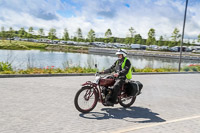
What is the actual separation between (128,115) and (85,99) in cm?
122

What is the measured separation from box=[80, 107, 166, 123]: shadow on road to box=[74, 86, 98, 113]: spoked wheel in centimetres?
18

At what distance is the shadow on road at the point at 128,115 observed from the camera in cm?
548

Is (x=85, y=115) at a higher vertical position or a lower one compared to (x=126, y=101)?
lower

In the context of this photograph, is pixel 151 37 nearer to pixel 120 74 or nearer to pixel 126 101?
pixel 126 101

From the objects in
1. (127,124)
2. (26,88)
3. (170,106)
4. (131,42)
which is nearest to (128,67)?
(127,124)

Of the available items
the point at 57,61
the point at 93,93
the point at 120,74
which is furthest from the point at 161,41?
the point at 93,93

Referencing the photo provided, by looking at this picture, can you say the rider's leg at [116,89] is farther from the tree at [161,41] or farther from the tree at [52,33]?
the tree at [52,33]

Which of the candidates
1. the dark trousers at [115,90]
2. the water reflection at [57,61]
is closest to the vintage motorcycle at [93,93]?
the dark trousers at [115,90]

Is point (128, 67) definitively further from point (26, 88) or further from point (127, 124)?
point (26, 88)

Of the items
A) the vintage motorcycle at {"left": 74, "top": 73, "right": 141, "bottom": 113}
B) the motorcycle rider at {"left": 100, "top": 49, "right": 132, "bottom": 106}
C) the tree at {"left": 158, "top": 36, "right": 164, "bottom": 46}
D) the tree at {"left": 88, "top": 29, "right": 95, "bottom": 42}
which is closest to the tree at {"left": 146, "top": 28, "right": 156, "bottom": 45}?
the tree at {"left": 158, "top": 36, "right": 164, "bottom": 46}

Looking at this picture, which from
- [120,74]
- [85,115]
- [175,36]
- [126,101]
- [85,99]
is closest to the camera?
[85,115]

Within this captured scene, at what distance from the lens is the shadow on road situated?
5484mm

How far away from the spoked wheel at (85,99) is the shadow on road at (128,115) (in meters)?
0.18

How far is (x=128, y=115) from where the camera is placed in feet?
19.0
